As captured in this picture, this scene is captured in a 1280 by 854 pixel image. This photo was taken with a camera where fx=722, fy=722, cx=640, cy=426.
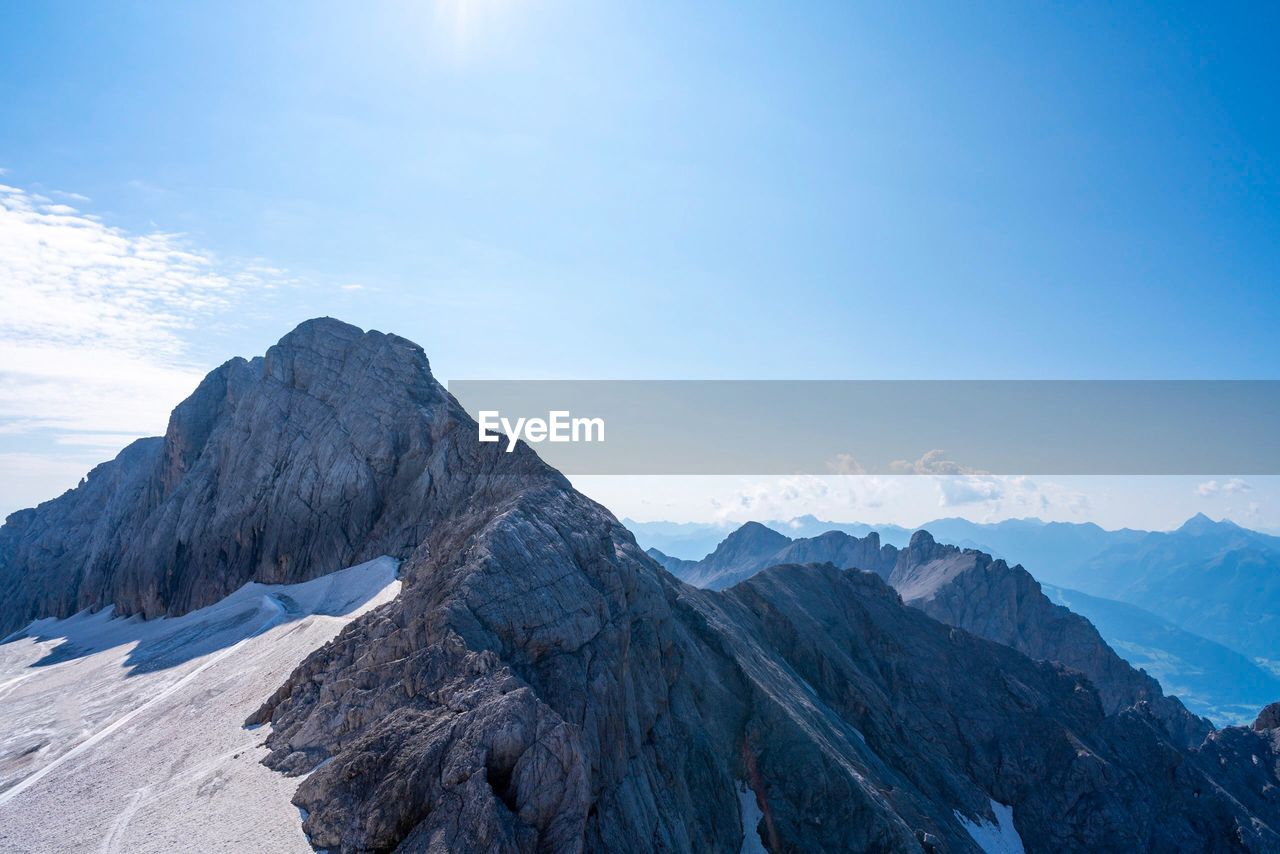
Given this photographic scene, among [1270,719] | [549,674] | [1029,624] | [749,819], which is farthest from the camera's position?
[1029,624]

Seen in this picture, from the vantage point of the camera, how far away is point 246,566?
69.3 metres

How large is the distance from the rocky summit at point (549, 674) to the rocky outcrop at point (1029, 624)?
4.24 meters

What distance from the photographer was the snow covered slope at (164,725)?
27.9m

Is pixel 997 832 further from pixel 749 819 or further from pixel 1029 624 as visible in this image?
pixel 1029 624

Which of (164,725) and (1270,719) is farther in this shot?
(1270,719)

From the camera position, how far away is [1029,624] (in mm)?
149500

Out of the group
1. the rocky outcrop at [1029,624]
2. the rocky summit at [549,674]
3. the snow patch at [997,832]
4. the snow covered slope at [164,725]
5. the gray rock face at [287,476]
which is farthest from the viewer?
→ the rocky outcrop at [1029,624]

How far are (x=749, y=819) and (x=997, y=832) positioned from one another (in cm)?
4262

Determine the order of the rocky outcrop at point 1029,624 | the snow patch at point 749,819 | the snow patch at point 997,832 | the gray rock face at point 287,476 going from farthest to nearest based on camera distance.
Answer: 1. the rocky outcrop at point 1029,624
2. the snow patch at point 997,832
3. the gray rock face at point 287,476
4. the snow patch at point 749,819

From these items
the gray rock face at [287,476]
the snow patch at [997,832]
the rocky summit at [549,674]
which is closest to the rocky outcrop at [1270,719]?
the rocky summit at [549,674]

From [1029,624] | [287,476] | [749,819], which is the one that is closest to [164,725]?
[749,819]

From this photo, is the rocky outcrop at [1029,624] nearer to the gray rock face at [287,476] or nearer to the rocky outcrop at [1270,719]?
the rocky outcrop at [1270,719]

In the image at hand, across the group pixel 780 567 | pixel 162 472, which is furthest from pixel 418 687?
pixel 162 472

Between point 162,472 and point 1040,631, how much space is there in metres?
157
